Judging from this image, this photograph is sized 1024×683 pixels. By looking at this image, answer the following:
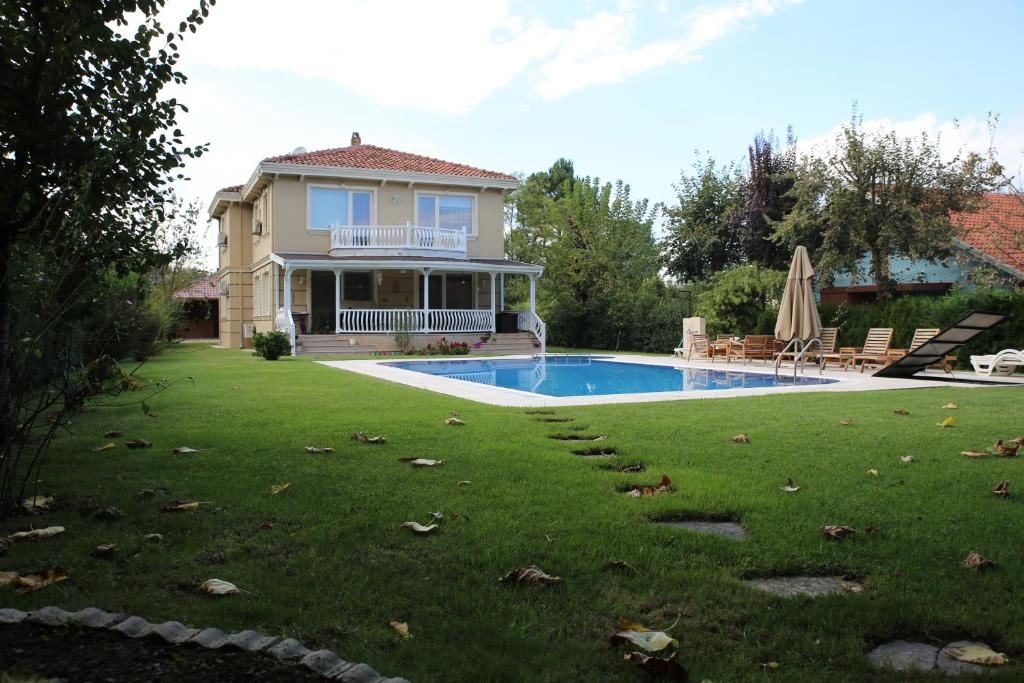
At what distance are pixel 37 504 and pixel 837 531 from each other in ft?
14.5

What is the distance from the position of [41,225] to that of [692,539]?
16.0ft

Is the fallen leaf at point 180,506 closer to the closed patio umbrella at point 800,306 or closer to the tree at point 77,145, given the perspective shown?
the tree at point 77,145

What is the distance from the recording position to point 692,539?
397 centimetres

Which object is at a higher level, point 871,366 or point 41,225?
point 41,225

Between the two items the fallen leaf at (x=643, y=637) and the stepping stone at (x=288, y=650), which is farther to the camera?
the fallen leaf at (x=643, y=637)

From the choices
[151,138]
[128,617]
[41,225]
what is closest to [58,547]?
[128,617]

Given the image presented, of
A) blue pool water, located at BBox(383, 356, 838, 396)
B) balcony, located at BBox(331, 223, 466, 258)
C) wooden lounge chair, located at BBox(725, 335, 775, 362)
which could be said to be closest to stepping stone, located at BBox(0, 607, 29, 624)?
blue pool water, located at BBox(383, 356, 838, 396)

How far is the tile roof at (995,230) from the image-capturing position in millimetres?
22281

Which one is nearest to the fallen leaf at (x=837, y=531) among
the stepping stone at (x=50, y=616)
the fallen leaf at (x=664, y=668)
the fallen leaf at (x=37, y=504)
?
the fallen leaf at (x=664, y=668)

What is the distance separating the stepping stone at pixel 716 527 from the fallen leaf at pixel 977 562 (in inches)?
39.0

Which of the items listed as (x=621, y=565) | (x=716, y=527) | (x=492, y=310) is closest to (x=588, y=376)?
(x=492, y=310)

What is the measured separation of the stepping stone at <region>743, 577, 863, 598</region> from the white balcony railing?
23600 millimetres

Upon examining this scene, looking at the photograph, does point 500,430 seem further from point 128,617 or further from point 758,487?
point 128,617

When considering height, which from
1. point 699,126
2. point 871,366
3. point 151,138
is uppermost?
point 699,126
